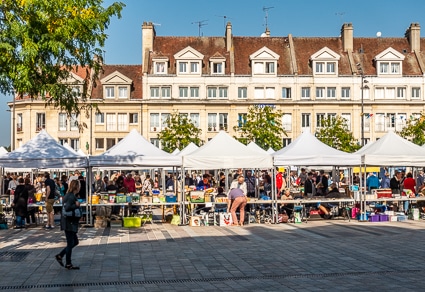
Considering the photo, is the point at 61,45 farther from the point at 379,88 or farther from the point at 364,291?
the point at 379,88

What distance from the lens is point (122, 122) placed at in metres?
67.9

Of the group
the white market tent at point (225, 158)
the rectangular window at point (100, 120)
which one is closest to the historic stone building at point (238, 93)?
the rectangular window at point (100, 120)

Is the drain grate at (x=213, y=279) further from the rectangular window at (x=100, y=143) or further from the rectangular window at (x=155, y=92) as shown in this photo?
the rectangular window at (x=100, y=143)

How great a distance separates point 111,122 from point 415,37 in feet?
105

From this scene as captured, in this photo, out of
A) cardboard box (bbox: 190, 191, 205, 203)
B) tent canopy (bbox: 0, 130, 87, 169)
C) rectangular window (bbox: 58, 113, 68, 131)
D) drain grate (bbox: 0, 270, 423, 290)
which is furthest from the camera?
rectangular window (bbox: 58, 113, 68, 131)

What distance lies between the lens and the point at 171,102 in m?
66.9

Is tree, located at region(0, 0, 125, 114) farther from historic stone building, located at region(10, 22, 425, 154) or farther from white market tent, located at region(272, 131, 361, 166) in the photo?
historic stone building, located at region(10, 22, 425, 154)


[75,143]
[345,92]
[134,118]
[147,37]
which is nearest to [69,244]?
[134,118]

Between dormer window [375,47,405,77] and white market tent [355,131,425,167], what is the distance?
42957 millimetres

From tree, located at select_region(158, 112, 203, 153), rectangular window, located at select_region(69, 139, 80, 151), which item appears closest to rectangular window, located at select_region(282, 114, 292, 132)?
tree, located at select_region(158, 112, 203, 153)

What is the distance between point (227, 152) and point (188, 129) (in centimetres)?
3734

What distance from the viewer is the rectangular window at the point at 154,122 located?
6773 centimetres

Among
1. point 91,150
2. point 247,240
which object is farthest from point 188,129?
point 247,240

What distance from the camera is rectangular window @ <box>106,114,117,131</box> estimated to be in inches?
2675
